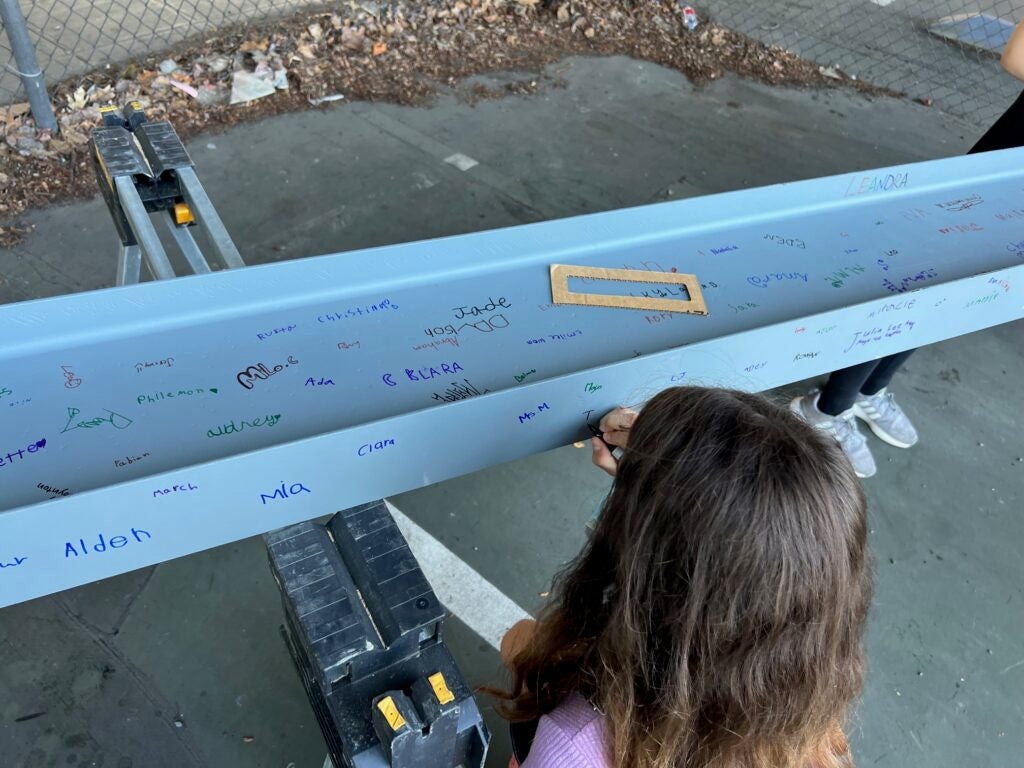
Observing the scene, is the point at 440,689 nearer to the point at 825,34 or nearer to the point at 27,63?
the point at 27,63

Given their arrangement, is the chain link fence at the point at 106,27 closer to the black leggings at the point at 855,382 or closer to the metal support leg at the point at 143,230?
the metal support leg at the point at 143,230

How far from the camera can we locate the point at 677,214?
185 centimetres

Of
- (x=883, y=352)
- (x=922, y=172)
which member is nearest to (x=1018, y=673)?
(x=883, y=352)

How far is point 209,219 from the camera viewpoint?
167cm

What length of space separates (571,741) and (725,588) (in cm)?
38

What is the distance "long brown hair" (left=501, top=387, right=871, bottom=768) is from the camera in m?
0.98

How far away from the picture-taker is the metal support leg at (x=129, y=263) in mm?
1902

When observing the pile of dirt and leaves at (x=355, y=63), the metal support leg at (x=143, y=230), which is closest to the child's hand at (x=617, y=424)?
the metal support leg at (x=143, y=230)

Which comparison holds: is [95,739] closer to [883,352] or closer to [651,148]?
[883,352]

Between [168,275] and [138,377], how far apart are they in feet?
1.04

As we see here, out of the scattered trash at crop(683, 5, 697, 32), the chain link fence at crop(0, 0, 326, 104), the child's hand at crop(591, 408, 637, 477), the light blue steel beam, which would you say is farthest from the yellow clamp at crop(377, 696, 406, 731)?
the scattered trash at crop(683, 5, 697, 32)

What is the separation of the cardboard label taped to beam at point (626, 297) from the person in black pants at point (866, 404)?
101 centimetres

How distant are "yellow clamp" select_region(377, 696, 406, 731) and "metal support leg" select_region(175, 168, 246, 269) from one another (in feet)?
3.16
